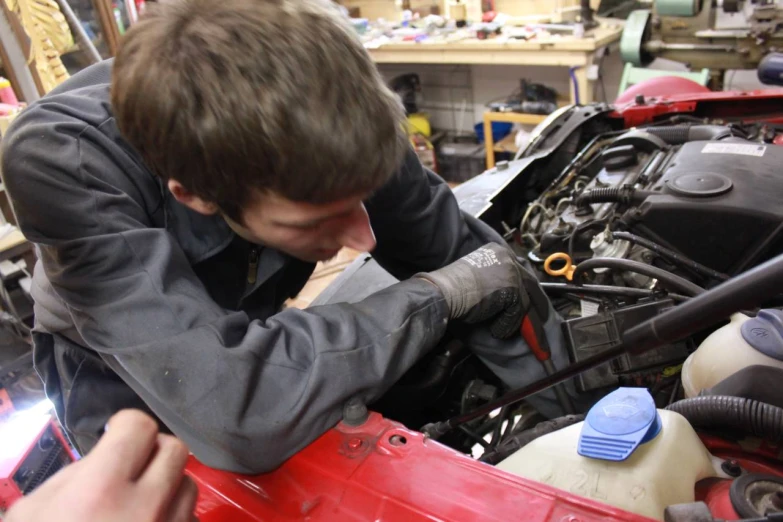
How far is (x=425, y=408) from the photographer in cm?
113

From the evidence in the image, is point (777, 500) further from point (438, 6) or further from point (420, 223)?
point (438, 6)

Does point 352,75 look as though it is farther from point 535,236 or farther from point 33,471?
point 33,471

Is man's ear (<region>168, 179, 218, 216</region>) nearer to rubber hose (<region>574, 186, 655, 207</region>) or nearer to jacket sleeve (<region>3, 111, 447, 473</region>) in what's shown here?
jacket sleeve (<region>3, 111, 447, 473</region>)

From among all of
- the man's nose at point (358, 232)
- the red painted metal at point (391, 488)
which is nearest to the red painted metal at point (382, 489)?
the red painted metal at point (391, 488)

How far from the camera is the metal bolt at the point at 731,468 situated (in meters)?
0.67

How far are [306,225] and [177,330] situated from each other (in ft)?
0.71

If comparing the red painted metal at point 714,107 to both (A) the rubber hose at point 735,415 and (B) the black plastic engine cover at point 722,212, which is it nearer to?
(B) the black plastic engine cover at point 722,212

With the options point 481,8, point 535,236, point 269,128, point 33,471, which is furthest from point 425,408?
point 481,8

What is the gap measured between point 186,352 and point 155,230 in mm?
194

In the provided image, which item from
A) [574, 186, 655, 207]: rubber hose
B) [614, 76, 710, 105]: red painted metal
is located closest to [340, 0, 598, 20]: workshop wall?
[614, 76, 710, 105]: red painted metal

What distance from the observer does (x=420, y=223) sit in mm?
1099

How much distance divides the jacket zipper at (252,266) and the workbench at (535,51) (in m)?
2.16

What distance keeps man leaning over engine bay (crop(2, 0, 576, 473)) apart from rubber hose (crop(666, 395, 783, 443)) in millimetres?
359

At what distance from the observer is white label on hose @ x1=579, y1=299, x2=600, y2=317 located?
43.2 inches
